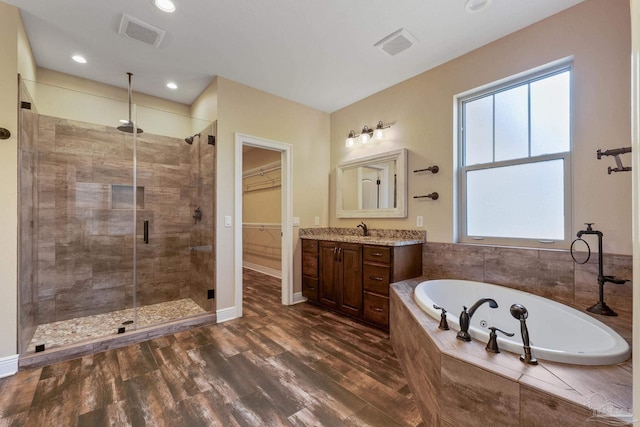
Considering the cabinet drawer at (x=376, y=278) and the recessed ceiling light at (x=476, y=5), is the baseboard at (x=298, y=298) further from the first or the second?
the recessed ceiling light at (x=476, y=5)

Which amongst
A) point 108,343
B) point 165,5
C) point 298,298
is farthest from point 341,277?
point 165,5

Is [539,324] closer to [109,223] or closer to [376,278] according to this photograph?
[376,278]

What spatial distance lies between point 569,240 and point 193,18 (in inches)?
136

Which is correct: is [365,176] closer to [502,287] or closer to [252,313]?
[502,287]

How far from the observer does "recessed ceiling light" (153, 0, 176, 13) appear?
2.01 metres

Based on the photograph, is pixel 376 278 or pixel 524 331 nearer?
pixel 524 331

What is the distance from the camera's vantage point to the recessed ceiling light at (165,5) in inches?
79.2

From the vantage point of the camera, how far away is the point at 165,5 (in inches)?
80.6

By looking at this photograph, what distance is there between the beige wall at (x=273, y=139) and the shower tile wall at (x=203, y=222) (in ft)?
0.39

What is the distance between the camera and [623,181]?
6.16 feet

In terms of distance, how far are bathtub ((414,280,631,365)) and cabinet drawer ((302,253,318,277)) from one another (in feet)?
4.83

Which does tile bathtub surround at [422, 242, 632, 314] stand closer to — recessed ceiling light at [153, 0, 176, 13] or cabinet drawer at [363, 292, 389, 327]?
cabinet drawer at [363, 292, 389, 327]

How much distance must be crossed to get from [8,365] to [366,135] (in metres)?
3.91

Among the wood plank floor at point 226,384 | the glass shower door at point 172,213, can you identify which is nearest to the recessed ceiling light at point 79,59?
the glass shower door at point 172,213
